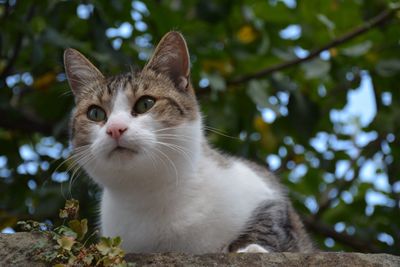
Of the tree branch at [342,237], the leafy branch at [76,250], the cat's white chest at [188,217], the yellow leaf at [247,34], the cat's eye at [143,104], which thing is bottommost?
the tree branch at [342,237]

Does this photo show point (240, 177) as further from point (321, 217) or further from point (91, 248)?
point (321, 217)

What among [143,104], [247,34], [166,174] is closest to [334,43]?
[247,34]

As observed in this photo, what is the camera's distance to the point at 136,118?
289cm

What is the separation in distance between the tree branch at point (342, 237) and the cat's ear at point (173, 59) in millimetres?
1719

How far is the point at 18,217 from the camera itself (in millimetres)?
3973

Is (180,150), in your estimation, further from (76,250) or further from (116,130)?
(76,250)

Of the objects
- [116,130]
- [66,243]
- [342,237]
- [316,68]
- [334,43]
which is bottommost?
[342,237]

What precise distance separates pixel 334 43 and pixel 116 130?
80.4 inches

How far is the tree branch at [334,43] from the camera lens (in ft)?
13.8

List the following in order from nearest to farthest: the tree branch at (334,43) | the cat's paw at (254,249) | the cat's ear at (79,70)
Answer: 1. the cat's paw at (254,249)
2. the cat's ear at (79,70)
3. the tree branch at (334,43)

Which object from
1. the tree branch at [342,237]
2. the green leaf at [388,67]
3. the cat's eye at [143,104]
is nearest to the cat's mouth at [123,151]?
the cat's eye at [143,104]

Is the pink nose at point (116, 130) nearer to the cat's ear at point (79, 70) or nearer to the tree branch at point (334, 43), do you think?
the cat's ear at point (79, 70)

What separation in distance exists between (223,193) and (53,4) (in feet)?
6.49

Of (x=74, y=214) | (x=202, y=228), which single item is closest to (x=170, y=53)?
(x=202, y=228)
